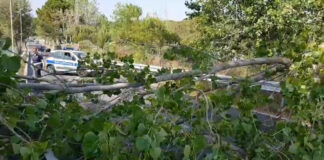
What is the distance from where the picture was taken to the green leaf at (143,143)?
1.51 meters

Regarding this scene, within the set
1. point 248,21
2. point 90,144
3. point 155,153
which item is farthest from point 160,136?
point 248,21

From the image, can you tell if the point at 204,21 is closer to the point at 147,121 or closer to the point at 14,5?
the point at 147,121

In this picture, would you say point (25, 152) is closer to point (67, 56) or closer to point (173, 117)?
point (173, 117)

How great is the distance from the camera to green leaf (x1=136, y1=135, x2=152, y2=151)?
151 centimetres

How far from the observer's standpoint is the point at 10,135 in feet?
5.91

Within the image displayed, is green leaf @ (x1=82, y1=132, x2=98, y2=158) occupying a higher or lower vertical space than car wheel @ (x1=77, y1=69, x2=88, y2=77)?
lower

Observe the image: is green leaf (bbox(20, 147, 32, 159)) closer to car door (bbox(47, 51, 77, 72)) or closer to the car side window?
car door (bbox(47, 51, 77, 72))

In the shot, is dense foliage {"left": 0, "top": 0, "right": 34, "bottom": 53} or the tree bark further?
dense foliage {"left": 0, "top": 0, "right": 34, "bottom": 53}

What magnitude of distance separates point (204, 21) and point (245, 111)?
10.7 metres

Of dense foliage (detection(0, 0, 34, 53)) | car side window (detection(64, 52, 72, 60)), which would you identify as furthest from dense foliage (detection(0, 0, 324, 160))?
dense foliage (detection(0, 0, 34, 53))

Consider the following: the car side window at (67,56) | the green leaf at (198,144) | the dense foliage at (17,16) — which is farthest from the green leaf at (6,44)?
the dense foliage at (17,16)

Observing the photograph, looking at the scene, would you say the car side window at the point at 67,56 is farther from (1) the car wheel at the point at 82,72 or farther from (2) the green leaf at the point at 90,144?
(2) the green leaf at the point at 90,144

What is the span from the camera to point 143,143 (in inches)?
59.5

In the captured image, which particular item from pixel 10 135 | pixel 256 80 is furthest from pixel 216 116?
pixel 10 135
